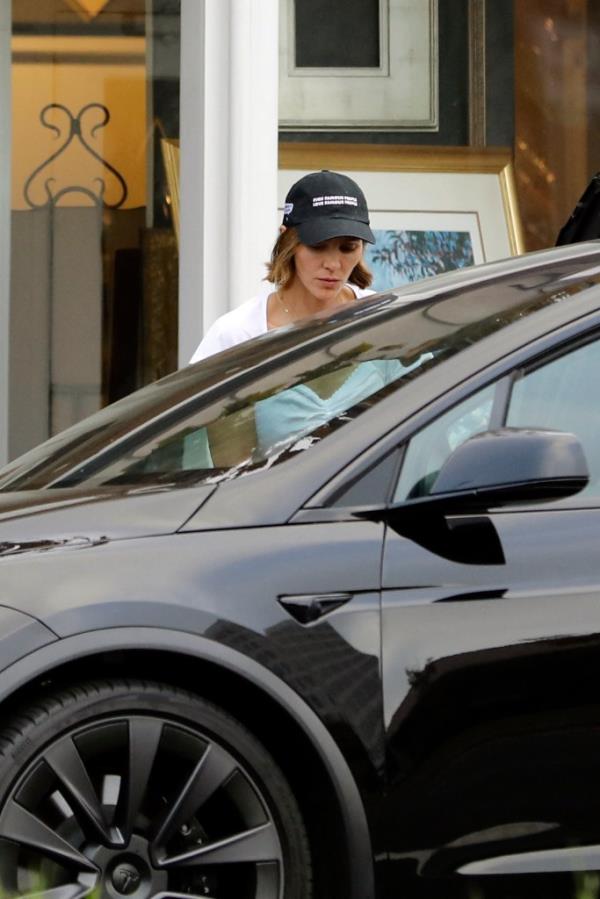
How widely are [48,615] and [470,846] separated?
80 centimetres

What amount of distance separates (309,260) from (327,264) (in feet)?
0.15

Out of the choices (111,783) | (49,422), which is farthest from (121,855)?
(49,422)

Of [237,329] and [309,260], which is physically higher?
[309,260]

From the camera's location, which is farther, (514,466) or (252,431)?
(252,431)

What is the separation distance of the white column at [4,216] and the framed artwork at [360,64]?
1.14 metres

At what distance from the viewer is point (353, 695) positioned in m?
3.36

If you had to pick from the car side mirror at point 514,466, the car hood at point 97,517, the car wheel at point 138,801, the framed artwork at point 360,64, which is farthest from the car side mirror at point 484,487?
the framed artwork at point 360,64

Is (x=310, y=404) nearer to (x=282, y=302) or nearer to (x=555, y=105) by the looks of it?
(x=282, y=302)

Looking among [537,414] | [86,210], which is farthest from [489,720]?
[86,210]

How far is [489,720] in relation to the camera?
339 cm

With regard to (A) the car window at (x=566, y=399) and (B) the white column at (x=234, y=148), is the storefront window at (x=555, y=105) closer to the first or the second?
(B) the white column at (x=234, y=148)

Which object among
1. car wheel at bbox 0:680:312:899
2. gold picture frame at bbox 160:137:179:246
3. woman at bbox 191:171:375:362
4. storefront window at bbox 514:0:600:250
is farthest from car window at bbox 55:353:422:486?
storefront window at bbox 514:0:600:250

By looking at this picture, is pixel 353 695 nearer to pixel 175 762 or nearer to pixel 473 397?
pixel 175 762

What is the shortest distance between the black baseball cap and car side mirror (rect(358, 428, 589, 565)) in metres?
1.72
